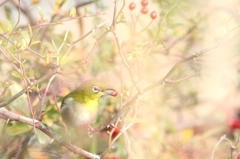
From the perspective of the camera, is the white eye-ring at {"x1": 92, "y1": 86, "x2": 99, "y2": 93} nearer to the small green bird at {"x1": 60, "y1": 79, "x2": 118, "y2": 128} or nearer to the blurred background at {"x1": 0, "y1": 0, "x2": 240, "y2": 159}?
the small green bird at {"x1": 60, "y1": 79, "x2": 118, "y2": 128}

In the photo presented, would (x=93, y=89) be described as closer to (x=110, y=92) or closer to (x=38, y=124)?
(x=110, y=92)

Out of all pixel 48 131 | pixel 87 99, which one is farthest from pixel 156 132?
pixel 48 131

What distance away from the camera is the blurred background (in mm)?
1951

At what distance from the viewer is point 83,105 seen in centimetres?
177

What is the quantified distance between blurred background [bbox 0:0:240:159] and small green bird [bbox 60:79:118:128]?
4.0 inches

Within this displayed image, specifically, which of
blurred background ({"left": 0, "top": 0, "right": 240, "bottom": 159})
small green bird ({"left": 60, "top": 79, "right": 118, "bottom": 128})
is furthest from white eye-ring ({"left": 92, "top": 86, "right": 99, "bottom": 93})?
blurred background ({"left": 0, "top": 0, "right": 240, "bottom": 159})

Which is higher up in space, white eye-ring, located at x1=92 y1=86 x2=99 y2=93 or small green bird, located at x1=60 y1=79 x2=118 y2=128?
white eye-ring, located at x1=92 y1=86 x2=99 y2=93

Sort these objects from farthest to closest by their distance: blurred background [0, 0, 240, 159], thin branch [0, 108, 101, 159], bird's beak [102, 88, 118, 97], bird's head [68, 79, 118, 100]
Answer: blurred background [0, 0, 240, 159]
bird's head [68, 79, 118, 100]
bird's beak [102, 88, 118, 97]
thin branch [0, 108, 101, 159]

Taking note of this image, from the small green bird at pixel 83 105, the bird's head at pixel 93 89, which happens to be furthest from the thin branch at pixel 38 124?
the bird's head at pixel 93 89

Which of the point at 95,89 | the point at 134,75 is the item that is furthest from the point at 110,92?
the point at 134,75

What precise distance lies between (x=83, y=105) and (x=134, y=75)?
831 mm

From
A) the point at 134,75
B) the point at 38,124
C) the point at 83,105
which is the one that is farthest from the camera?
the point at 134,75

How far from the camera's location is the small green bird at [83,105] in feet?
5.48

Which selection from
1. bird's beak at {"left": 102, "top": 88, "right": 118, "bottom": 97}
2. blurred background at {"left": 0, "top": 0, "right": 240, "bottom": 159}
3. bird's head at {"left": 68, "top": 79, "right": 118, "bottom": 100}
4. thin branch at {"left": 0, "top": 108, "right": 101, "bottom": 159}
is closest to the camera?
thin branch at {"left": 0, "top": 108, "right": 101, "bottom": 159}
